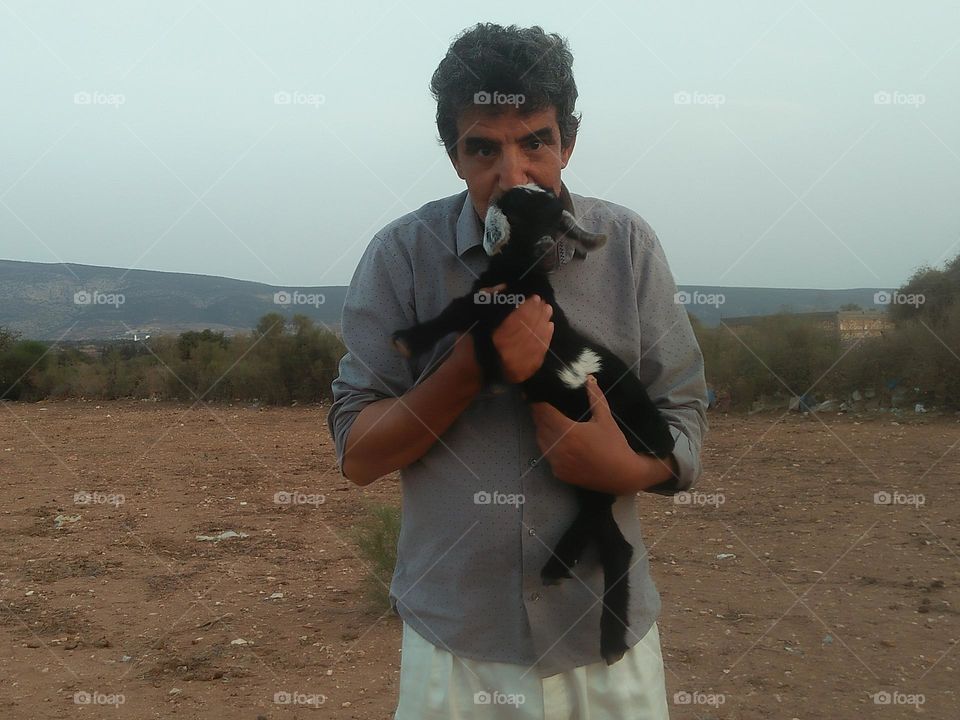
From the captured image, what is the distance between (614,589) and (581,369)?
457 millimetres

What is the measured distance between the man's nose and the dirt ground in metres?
3.16

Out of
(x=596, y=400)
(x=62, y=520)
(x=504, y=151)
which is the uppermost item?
(x=504, y=151)

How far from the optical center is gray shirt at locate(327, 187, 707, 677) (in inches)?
63.2

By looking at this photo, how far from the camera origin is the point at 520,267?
1.72 metres

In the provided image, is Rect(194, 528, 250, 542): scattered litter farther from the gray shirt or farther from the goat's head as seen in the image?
the goat's head

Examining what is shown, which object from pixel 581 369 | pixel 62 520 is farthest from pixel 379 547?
pixel 581 369

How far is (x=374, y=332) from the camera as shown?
5.62 ft

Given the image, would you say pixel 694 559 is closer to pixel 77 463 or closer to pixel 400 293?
pixel 400 293

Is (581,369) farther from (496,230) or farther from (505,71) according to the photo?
(505,71)

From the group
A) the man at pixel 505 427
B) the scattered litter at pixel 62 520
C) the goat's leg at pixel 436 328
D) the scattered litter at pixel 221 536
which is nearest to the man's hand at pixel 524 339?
the man at pixel 505 427

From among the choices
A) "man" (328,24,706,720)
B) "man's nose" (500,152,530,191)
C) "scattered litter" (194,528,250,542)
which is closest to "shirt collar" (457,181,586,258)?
"man" (328,24,706,720)

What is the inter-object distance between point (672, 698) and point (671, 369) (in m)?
2.84

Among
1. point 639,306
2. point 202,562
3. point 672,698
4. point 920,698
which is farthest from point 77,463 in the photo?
point 639,306

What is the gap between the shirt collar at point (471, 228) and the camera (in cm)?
172
